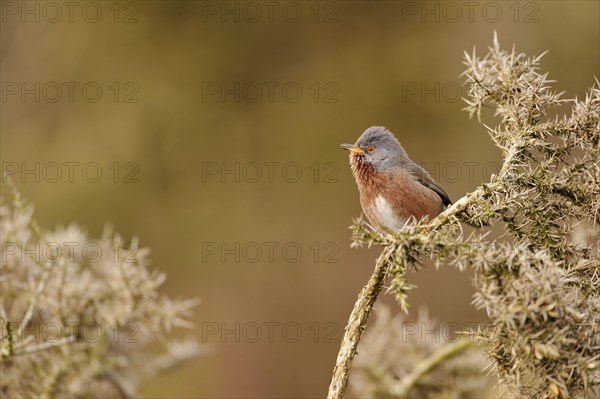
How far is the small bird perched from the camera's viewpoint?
404cm

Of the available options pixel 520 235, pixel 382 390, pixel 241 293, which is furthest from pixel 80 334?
pixel 241 293

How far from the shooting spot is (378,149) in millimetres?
4125

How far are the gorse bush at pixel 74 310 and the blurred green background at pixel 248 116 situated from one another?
3844 millimetres

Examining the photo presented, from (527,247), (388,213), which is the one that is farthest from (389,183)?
(527,247)

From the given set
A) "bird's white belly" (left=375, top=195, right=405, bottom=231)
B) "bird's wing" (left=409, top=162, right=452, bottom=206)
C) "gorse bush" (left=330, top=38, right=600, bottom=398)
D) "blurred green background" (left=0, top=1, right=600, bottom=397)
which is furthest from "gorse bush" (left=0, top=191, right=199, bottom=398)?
"blurred green background" (left=0, top=1, right=600, bottom=397)

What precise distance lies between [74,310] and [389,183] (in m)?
1.91

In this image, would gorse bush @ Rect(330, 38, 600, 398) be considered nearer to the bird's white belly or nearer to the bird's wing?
the bird's white belly

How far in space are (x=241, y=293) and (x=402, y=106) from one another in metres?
2.54

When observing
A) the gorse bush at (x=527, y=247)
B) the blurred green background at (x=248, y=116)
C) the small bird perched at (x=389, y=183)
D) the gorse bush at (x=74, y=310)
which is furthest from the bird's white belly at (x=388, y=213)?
the blurred green background at (x=248, y=116)

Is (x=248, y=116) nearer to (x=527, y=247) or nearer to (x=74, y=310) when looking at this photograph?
(x=74, y=310)

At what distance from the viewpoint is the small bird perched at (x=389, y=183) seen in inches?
159

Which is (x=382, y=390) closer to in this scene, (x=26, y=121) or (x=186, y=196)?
(x=186, y=196)

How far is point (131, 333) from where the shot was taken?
3109mm

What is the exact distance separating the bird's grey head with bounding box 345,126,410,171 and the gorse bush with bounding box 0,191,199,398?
61.6 inches
